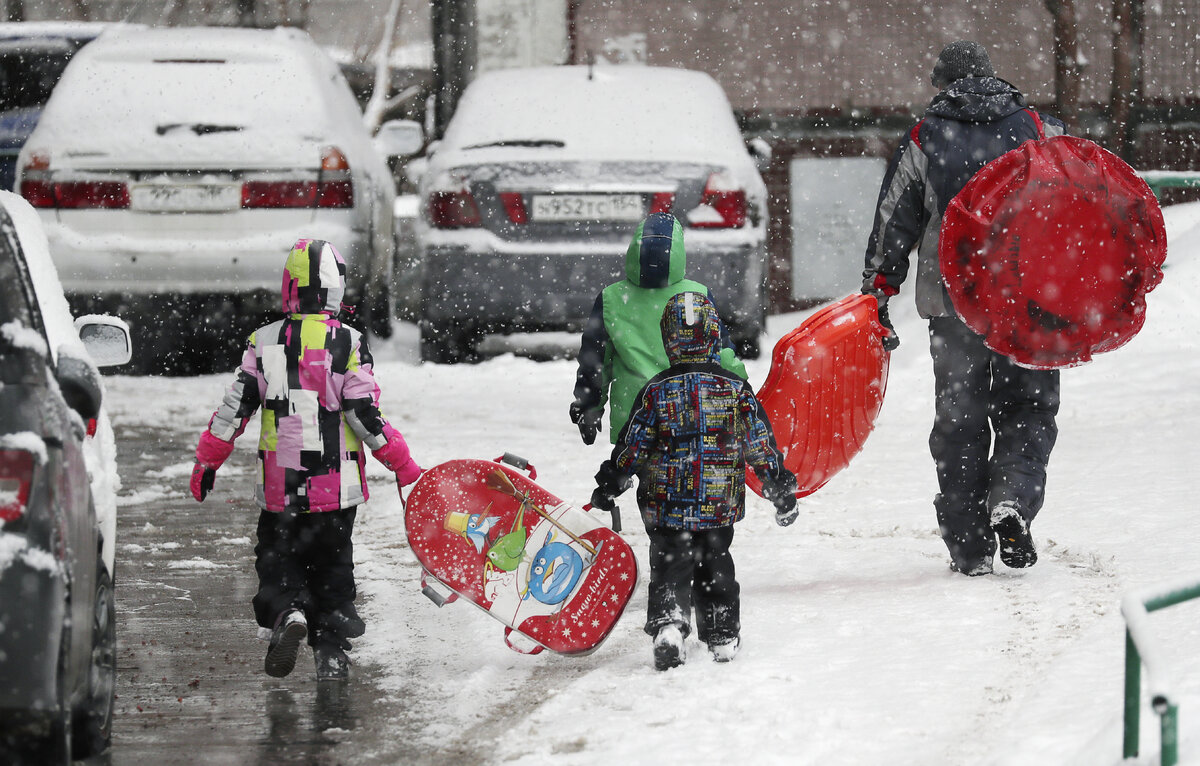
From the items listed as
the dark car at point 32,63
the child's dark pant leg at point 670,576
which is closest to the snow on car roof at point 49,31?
the dark car at point 32,63

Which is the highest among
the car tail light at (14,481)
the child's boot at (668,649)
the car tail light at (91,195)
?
the car tail light at (14,481)

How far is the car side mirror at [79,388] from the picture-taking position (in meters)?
3.28

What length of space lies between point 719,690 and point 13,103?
9.07m

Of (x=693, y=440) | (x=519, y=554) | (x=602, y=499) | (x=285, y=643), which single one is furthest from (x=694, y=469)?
(x=285, y=643)

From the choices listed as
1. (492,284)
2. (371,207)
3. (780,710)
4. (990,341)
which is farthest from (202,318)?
(780,710)

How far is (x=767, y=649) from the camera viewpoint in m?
4.50

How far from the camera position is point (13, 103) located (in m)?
11.6

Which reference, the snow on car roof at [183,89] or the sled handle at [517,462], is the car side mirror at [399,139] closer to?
the snow on car roof at [183,89]

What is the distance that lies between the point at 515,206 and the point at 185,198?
1788 mm

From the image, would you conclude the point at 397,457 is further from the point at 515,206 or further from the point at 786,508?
the point at 515,206

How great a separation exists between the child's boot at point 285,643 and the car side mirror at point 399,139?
20.7 feet

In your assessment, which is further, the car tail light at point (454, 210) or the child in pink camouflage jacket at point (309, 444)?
the car tail light at point (454, 210)

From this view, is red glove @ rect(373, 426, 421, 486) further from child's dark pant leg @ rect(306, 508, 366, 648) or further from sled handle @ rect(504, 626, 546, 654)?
sled handle @ rect(504, 626, 546, 654)

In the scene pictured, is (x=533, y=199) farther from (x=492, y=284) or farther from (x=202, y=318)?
(x=202, y=318)
